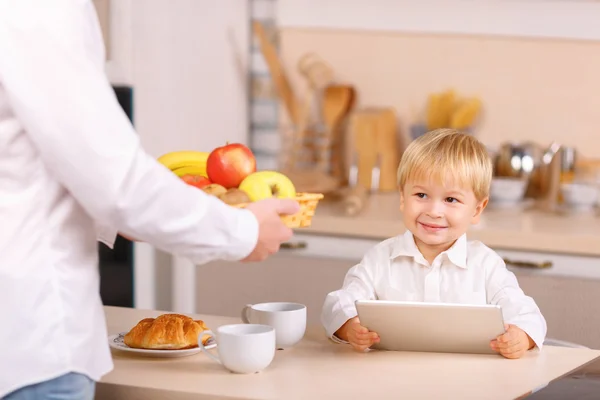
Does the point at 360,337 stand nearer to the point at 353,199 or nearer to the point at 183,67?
the point at 353,199

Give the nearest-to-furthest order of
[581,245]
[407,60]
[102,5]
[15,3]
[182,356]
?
[15,3] < [182,356] < [581,245] < [102,5] < [407,60]

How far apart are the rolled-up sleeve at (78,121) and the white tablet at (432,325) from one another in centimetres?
46

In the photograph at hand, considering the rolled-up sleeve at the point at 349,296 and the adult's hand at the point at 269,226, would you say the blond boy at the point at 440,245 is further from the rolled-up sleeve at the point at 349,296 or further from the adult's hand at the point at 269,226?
the adult's hand at the point at 269,226

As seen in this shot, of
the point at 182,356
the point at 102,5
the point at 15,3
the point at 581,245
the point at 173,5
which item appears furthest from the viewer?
the point at 173,5

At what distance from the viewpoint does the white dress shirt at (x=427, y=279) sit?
1.78 metres

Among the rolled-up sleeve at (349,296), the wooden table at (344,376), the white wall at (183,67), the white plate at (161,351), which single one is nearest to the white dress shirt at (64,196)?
the wooden table at (344,376)

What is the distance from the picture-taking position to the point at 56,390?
1211 mm

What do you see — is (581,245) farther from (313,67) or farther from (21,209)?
(21,209)

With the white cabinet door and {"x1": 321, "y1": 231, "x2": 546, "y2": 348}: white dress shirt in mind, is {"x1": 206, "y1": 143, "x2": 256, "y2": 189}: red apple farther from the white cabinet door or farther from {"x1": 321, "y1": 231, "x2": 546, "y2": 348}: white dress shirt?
the white cabinet door

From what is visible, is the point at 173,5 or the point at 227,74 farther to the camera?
the point at 227,74

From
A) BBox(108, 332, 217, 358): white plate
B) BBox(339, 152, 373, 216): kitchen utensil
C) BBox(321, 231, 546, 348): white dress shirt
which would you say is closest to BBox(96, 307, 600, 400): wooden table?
BBox(108, 332, 217, 358): white plate

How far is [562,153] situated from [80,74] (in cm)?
225

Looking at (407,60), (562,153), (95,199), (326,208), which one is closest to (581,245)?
(562,153)

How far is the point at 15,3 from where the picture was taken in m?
1.14
